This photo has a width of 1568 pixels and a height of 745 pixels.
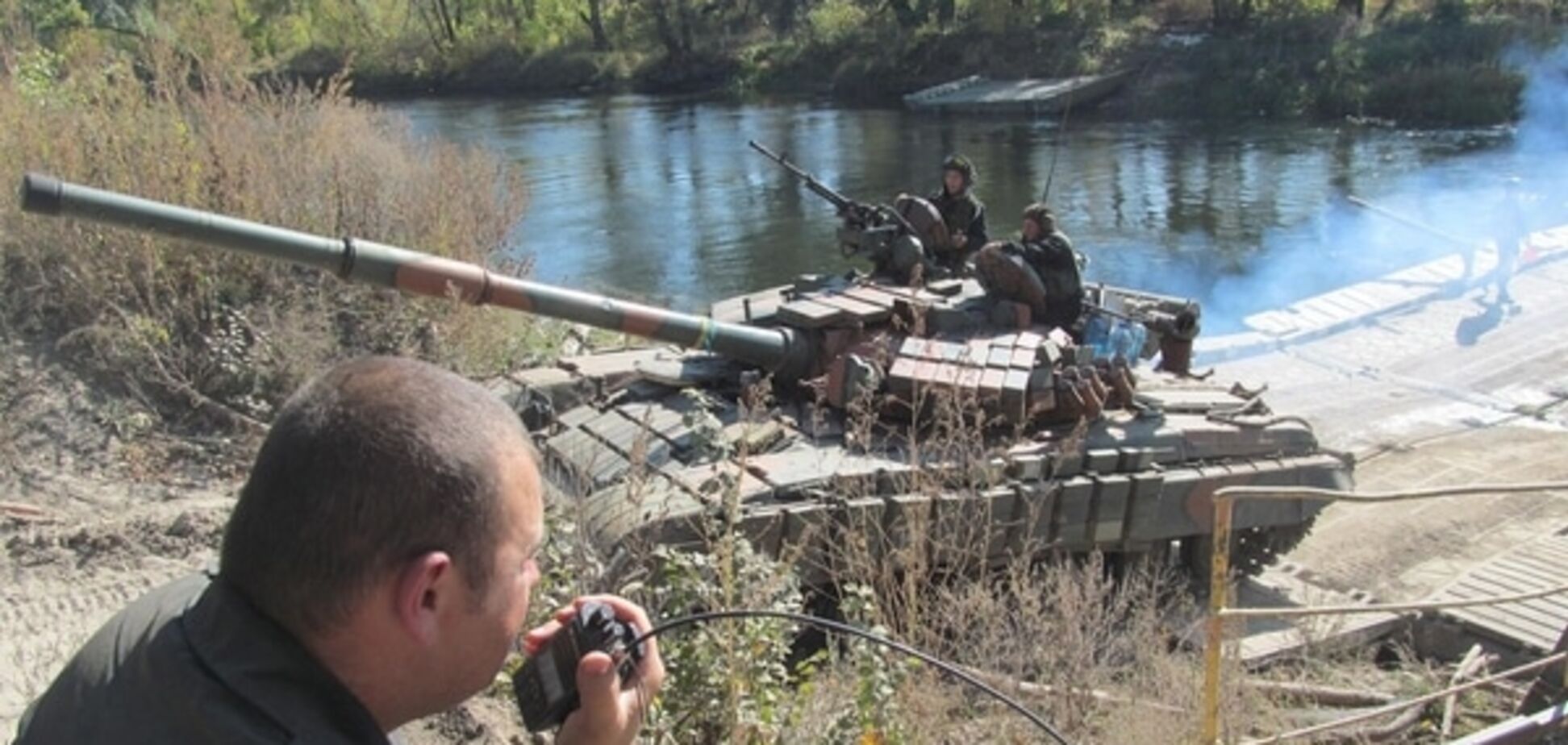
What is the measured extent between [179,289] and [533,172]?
845 inches

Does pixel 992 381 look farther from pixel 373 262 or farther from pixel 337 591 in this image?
pixel 337 591

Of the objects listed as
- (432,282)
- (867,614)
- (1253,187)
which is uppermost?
(432,282)

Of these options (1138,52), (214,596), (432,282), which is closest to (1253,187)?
(1138,52)

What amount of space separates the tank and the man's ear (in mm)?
4814

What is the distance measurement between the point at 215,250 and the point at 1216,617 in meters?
7.89

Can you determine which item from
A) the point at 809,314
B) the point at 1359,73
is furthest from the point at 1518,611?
the point at 1359,73

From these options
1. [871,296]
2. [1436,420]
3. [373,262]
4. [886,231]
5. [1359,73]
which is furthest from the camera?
[1359,73]

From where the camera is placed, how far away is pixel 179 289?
10.4m

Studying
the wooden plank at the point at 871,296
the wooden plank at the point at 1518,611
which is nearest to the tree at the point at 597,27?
the wooden plank at the point at 871,296

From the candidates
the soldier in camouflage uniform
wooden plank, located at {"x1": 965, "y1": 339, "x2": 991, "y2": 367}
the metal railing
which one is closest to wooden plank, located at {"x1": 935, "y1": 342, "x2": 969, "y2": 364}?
wooden plank, located at {"x1": 965, "y1": 339, "x2": 991, "y2": 367}

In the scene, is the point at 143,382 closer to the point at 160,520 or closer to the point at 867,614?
the point at 160,520

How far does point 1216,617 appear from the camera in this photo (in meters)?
4.91

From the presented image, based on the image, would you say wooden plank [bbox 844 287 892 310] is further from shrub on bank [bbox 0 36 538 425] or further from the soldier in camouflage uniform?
shrub on bank [bbox 0 36 538 425]

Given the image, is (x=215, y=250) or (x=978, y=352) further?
(x=215, y=250)
